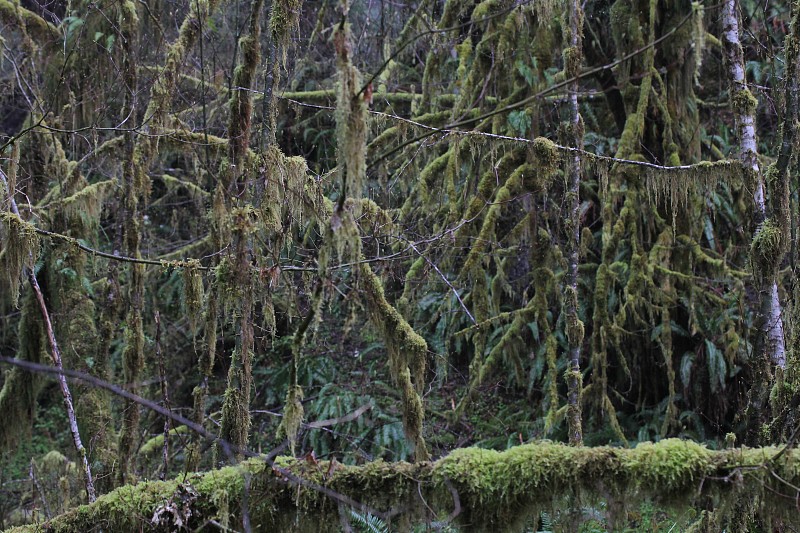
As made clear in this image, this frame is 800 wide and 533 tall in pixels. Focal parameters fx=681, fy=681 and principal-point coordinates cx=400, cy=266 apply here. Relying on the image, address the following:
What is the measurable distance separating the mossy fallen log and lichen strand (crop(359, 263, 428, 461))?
1.09m

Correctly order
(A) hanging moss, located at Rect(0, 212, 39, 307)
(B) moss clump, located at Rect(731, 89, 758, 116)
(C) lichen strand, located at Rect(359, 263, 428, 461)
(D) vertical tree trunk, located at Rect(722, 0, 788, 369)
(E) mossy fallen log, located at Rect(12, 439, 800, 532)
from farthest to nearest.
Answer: (B) moss clump, located at Rect(731, 89, 758, 116) → (A) hanging moss, located at Rect(0, 212, 39, 307) → (D) vertical tree trunk, located at Rect(722, 0, 788, 369) → (C) lichen strand, located at Rect(359, 263, 428, 461) → (E) mossy fallen log, located at Rect(12, 439, 800, 532)

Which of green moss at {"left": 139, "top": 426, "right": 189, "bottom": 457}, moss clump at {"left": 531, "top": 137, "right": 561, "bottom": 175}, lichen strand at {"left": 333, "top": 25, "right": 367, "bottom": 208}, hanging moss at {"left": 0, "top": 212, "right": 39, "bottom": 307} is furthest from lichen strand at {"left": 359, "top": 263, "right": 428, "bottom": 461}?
green moss at {"left": 139, "top": 426, "right": 189, "bottom": 457}

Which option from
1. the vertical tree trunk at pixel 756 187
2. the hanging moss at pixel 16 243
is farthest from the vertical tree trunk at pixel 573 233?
the hanging moss at pixel 16 243

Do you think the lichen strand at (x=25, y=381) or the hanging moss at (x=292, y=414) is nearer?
the hanging moss at (x=292, y=414)

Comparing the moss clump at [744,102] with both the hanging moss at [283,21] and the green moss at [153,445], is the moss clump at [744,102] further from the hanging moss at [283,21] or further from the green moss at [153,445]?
the green moss at [153,445]

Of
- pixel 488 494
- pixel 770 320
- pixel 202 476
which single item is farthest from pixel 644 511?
pixel 202 476

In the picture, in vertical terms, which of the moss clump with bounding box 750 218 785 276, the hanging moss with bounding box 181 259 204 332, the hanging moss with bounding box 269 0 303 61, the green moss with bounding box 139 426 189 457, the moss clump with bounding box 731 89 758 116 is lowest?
the green moss with bounding box 139 426 189 457

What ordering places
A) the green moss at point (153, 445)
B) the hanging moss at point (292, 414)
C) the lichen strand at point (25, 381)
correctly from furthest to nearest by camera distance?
the green moss at point (153, 445) < the lichen strand at point (25, 381) < the hanging moss at point (292, 414)

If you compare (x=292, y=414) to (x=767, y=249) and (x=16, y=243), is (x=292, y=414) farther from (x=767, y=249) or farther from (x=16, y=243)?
(x=767, y=249)

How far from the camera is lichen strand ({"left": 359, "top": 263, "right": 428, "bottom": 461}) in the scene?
4.54m

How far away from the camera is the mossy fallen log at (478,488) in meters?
3.18

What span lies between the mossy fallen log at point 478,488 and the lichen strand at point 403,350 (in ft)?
3.57

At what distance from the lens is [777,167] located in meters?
4.72

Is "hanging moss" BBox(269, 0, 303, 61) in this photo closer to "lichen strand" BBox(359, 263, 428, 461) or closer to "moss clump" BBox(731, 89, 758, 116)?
"lichen strand" BBox(359, 263, 428, 461)
